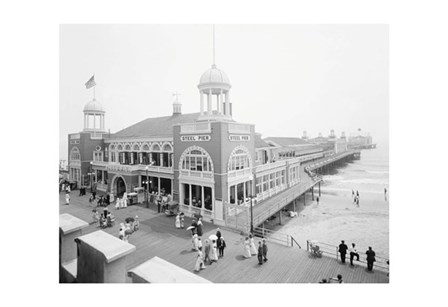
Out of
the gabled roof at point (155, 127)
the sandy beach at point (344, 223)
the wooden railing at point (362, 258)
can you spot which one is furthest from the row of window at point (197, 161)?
the sandy beach at point (344, 223)

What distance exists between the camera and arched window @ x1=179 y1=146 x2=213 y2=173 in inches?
681

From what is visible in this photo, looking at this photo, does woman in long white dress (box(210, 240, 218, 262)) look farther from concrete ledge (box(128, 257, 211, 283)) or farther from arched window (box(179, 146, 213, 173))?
arched window (box(179, 146, 213, 173))

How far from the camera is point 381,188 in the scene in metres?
39.1

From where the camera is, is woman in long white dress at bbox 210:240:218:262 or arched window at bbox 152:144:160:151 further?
arched window at bbox 152:144:160:151

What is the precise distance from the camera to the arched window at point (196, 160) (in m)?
17.3

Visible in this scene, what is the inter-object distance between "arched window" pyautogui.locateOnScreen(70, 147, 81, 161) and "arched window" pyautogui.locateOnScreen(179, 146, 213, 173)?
55.4 ft

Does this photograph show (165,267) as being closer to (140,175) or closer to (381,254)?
(381,254)

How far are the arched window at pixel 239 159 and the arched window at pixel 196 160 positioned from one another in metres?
1.46

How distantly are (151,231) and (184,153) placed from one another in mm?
5834

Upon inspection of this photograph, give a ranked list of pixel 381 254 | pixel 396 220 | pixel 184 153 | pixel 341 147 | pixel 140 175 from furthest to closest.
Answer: pixel 341 147 < pixel 140 175 < pixel 184 153 < pixel 381 254 < pixel 396 220

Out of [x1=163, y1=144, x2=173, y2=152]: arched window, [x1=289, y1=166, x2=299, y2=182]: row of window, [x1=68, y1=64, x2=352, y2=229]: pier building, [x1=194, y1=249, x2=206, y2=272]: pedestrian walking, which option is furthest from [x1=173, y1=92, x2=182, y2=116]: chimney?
[x1=194, y1=249, x2=206, y2=272]: pedestrian walking

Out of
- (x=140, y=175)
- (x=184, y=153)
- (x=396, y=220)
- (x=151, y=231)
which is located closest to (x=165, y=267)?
(x=396, y=220)

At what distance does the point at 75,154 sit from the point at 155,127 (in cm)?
1087

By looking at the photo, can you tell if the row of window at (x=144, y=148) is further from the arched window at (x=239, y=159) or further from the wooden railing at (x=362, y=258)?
the wooden railing at (x=362, y=258)
